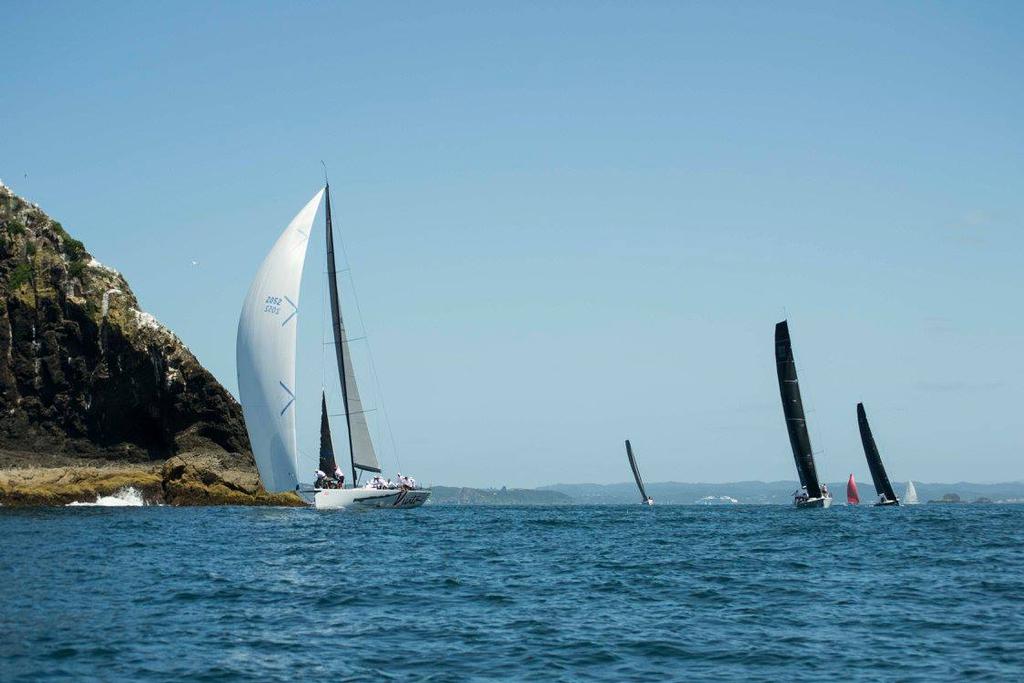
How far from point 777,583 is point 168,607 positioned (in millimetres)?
13630

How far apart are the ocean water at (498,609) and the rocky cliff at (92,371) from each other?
3184 centimetres

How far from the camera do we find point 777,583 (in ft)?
79.3

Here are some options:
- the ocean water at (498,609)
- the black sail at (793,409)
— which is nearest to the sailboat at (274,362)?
the ocean water at (498,609)

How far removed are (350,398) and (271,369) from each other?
6726 mm

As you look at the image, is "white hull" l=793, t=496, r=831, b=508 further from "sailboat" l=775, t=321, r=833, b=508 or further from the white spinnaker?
the white spinnaker

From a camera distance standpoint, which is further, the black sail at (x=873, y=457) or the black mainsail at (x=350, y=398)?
the black sail at (x=873, y=457)

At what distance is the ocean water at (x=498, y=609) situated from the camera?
15117 mm

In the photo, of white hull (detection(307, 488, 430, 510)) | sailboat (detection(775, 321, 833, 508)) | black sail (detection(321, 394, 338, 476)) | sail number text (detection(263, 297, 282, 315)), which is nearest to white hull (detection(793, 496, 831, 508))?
sailboat (detection(775, 321, 833, 508))

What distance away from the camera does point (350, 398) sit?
5656 centimetres

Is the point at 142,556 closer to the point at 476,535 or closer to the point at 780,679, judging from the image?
the point at 476,535

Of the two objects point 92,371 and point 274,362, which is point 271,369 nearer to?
point 274,362

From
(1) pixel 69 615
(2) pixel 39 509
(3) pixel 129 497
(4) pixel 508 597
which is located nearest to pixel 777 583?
(4) pixel 508 597

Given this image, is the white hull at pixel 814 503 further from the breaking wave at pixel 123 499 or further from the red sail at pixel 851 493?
the breaking wave at pixel 123 499

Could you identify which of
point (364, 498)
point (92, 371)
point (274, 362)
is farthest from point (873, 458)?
point (92, 371)
